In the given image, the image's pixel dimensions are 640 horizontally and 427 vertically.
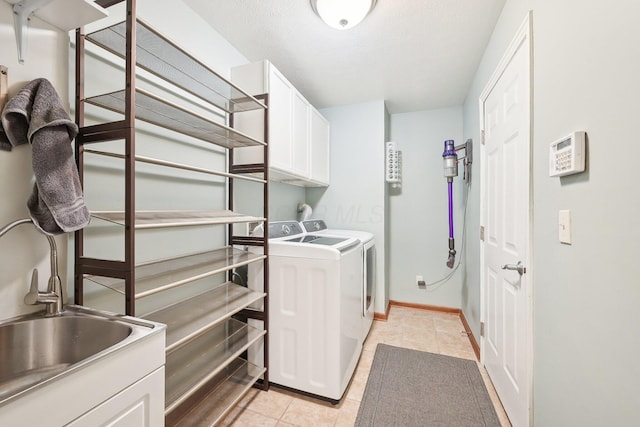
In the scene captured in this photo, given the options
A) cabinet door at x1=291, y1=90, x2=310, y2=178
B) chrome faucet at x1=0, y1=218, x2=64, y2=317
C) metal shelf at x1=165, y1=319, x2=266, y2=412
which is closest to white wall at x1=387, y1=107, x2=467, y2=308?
cabinet door at x1=291, y1=90, x2=310, y2=178

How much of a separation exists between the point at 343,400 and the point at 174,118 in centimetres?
197

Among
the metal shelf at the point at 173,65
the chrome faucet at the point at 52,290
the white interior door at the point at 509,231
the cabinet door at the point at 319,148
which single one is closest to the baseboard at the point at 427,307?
the white interior door at the point at 509,231

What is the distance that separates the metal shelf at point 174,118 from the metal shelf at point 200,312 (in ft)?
3.22

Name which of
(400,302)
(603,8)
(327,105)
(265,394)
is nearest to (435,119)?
(327,105)

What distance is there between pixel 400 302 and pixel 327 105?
2.68 meters

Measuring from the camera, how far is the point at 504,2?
1535mm

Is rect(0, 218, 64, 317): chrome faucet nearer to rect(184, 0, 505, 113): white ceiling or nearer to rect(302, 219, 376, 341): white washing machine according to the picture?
rect(184, 0, 505, 113): white ceiling

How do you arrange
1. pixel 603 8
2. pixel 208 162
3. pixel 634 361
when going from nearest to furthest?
pixel 634 361 < pixel 603 8 < pixel 208 162

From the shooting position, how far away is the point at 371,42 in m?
1.92

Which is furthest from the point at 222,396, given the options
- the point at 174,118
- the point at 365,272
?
the point at 174,118

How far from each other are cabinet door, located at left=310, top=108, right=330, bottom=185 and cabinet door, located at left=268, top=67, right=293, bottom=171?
0.48 meters

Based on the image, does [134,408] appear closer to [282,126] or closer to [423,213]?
[282,126]

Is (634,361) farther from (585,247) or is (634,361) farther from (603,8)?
(603,8)

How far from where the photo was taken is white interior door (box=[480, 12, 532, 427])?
4.17 feet
